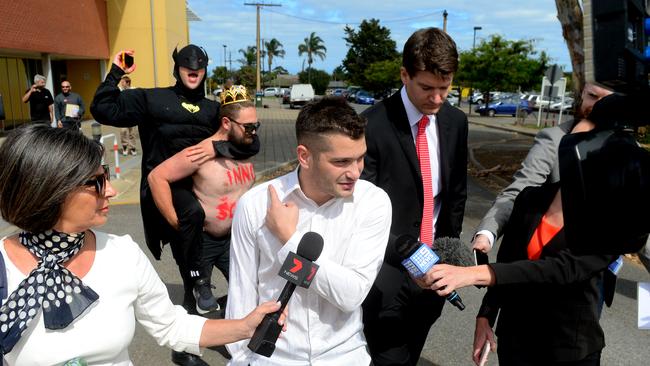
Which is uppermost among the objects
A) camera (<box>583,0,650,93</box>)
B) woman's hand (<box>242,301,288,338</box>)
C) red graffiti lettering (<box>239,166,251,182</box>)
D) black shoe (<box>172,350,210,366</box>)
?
camera (<box>583,0,650,93</box>)

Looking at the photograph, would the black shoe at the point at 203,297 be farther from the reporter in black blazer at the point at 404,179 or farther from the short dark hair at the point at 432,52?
the short dark hair at the point at 432,52

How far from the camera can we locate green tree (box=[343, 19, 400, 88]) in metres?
68.5

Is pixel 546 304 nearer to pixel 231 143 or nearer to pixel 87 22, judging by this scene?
pixel 231 143

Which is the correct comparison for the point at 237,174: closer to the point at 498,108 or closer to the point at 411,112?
the point at 411,112

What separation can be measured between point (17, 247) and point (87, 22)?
86.4ft

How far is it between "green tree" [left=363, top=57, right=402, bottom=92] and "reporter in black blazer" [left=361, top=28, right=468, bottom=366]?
5565cm

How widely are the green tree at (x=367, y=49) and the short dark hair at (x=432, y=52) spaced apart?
215ft

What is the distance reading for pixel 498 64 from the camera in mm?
35844

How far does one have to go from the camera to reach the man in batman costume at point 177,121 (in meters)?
3.85

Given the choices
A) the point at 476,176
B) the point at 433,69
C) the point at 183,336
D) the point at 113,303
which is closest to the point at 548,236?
the point at 433,69

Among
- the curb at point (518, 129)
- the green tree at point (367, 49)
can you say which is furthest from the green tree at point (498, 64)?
the green tree at point (367, 49)

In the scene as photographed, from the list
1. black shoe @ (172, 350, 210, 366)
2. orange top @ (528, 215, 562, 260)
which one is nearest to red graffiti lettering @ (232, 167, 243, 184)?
black shoe @ (172, 350, 210, 366)

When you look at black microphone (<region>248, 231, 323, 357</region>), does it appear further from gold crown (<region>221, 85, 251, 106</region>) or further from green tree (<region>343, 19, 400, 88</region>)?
green tree (<region>343, 19, 400, 88</region>)

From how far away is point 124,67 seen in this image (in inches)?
158
